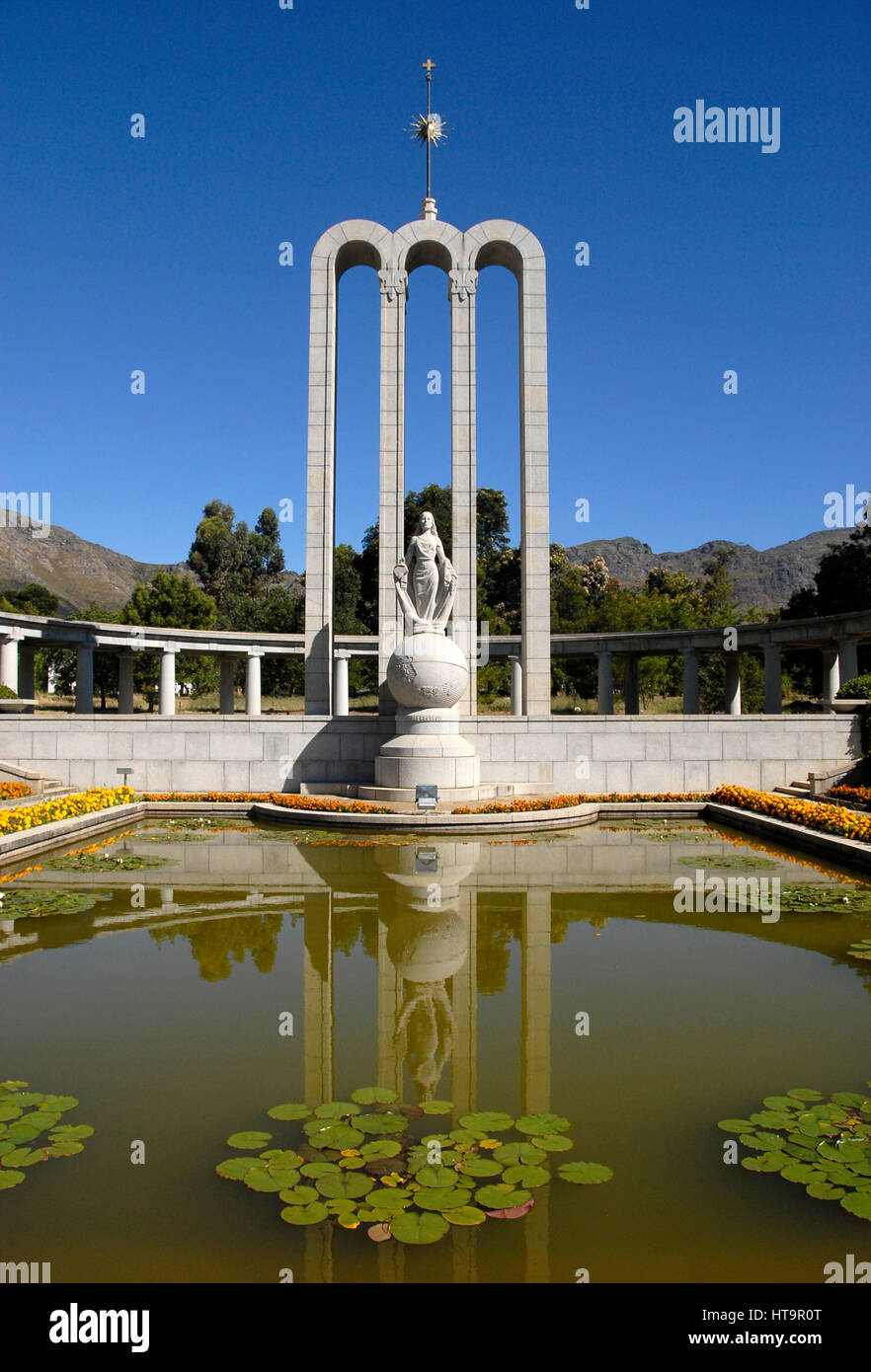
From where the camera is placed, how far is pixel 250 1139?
413cm

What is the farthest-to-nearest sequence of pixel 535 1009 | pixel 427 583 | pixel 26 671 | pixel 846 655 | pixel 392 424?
pixel 26 671
pixel 846 655
pixel 392 424
pixel 427 583
pixel 535 1009

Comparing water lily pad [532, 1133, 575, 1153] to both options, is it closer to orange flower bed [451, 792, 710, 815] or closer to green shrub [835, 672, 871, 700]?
orange flower bed [451, 792, 710, 815]

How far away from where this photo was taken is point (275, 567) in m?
83.3

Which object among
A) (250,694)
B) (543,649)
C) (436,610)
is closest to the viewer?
(436,610)

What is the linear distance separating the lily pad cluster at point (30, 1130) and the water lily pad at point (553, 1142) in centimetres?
215

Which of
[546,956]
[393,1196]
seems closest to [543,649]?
[546,956]

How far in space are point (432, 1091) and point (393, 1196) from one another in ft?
3.42

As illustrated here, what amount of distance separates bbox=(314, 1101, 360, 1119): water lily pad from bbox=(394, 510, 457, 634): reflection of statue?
48.4 feet

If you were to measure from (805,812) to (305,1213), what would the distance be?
11.8 m

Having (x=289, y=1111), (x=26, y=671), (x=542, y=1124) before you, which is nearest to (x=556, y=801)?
(x=542, y=1124)

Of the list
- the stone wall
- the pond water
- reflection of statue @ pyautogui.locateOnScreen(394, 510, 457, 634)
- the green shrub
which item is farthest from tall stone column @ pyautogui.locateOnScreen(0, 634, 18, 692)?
the green shrub

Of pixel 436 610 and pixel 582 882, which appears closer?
pixel 582 882

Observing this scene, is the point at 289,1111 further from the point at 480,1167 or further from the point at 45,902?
the point at 45,902
